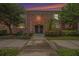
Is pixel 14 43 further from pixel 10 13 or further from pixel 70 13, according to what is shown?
pixel 70 13

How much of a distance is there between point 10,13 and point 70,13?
214cm

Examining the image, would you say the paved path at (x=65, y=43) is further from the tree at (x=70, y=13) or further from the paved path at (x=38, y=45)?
the tree at (x=70, y=13)

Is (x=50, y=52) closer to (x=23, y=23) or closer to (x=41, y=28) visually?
(x=41, y=28)

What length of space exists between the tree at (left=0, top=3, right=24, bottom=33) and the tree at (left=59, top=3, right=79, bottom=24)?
4.89 feet

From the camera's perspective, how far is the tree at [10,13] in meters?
7.52

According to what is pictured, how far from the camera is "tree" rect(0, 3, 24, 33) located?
7518 millimetres

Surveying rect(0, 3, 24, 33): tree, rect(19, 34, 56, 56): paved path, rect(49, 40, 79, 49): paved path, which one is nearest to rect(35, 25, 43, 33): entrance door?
rect(19, 34, 56, 56): paved path

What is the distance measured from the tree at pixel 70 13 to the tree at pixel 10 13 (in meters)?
1.49

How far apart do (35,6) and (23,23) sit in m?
0.74

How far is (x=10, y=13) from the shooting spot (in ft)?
25.2

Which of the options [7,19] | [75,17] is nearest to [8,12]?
[7,19]

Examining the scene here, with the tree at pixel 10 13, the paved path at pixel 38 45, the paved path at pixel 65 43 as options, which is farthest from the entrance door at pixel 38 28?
the tree at pixel 10 13

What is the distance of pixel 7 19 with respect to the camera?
759cm

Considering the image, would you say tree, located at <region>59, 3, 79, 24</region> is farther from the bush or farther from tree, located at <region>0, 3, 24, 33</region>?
tree, located at <region>0, 3, 24, 33</region>
